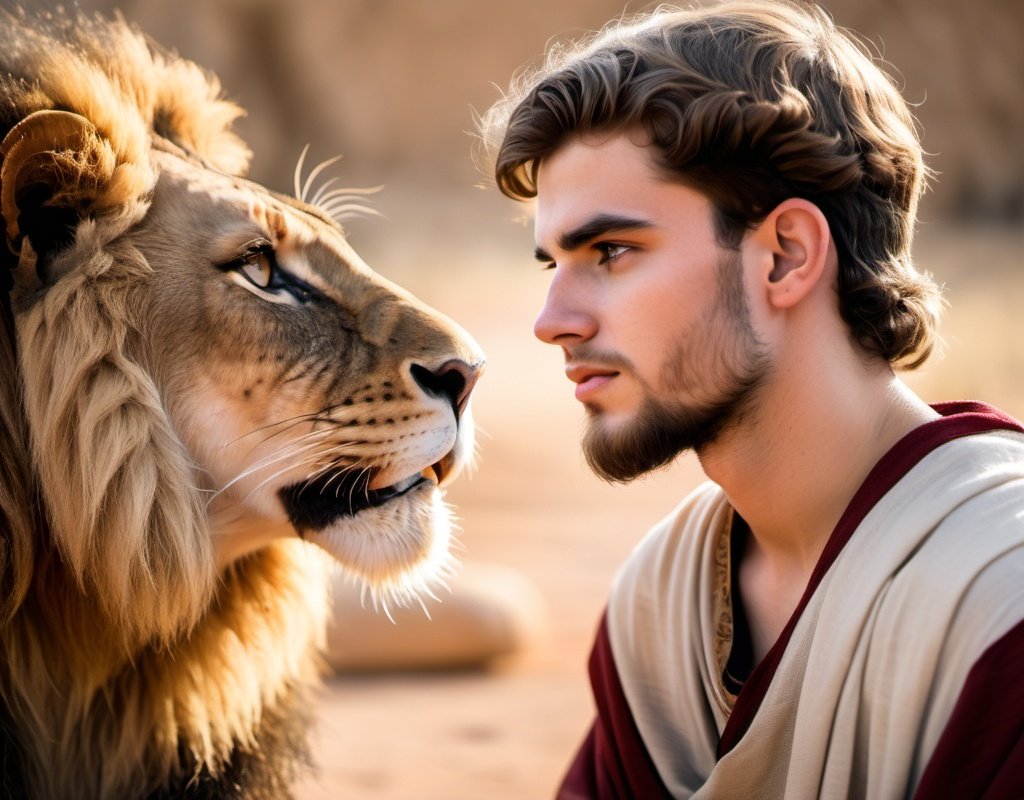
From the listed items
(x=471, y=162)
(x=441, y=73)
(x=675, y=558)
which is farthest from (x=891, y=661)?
(x=441, y=73)

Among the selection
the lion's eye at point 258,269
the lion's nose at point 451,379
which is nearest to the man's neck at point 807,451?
the lion's nose at point 451,379

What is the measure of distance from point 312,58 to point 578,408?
252 inches

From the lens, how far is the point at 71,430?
1.99 meters

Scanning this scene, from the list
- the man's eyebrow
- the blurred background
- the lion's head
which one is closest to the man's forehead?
the man's eyebrow

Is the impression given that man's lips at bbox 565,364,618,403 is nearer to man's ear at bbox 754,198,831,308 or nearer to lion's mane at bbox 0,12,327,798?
man's ear at bbox 754,198,831,308

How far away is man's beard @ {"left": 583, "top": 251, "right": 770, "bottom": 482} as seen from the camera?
202 centimetres

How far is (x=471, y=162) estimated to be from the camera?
16.6 m

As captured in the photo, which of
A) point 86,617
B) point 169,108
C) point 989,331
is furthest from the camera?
point 989,331

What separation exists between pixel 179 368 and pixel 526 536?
327 inches

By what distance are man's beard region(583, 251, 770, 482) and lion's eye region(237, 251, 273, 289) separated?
28.0 inches

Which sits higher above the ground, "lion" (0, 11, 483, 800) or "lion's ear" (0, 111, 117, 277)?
"lion's ear" (0, 111, 117, 277)

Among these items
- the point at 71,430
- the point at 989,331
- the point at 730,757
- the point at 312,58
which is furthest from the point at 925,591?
the point at 312,58

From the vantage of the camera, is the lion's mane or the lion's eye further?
the lion's eye

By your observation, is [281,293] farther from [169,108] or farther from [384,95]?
[384,95]
